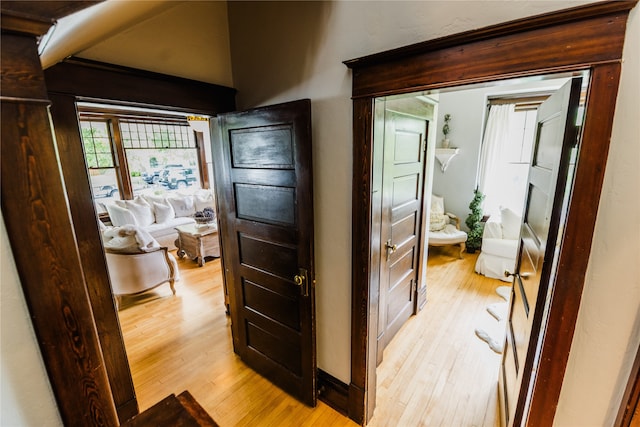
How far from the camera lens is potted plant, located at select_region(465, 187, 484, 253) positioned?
4.47 metres

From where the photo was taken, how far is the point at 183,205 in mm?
5656

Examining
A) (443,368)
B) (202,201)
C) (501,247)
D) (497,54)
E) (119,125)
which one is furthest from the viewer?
(202,201)

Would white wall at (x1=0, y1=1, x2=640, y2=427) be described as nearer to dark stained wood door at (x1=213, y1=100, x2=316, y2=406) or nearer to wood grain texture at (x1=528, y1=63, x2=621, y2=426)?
wood grain texture at (x1=528, y1=63, x2=621, y2=426)

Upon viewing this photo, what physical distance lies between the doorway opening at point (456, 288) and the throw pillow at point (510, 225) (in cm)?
7

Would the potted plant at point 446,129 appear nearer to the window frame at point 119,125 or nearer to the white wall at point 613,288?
the white wall at point 613,288

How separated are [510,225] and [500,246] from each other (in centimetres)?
39

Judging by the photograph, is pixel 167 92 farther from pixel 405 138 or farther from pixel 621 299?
pixel 621 299

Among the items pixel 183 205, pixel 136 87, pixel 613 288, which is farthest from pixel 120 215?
pixel 613 288

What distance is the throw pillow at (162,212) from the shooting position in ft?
17.0

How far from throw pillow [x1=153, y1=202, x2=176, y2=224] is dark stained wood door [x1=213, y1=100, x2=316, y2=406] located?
3587 millimetres

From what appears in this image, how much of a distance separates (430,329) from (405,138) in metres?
1.87

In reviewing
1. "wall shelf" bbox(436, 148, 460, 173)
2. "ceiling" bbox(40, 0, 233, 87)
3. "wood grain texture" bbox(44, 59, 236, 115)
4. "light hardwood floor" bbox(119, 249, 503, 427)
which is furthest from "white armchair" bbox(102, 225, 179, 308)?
"wall shelf" bbox(436, 148, 460, 173)

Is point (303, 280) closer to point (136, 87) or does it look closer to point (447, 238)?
point (136, 87)

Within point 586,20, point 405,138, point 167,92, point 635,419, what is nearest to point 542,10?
point 586,20
